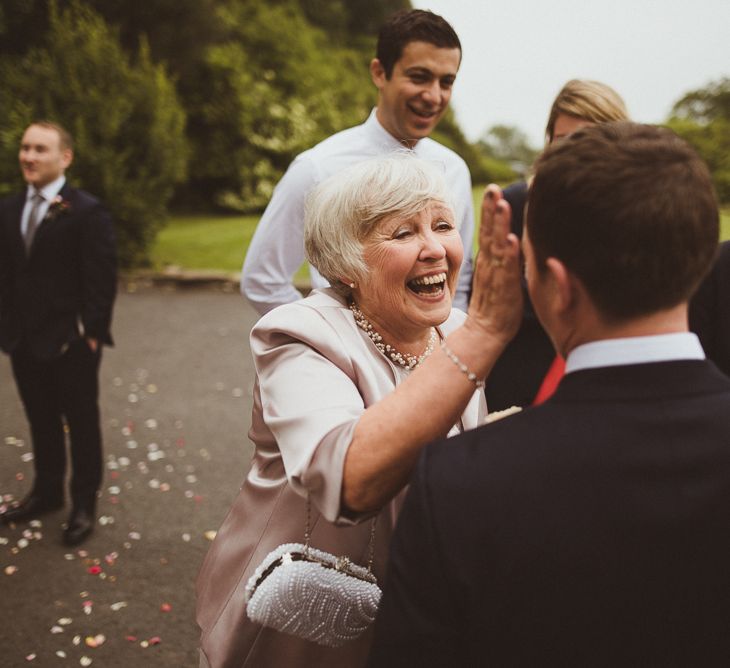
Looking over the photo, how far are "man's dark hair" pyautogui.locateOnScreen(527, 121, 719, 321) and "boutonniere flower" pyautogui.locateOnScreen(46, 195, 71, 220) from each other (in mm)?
3840

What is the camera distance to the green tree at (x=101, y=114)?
10.9m

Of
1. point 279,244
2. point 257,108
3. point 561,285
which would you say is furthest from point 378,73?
point 257,108

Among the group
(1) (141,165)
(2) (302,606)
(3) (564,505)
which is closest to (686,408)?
(3) (564,505)

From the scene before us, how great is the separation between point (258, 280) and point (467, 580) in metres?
2.58

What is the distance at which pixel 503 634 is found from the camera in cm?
118

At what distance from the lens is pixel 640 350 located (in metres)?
1.12

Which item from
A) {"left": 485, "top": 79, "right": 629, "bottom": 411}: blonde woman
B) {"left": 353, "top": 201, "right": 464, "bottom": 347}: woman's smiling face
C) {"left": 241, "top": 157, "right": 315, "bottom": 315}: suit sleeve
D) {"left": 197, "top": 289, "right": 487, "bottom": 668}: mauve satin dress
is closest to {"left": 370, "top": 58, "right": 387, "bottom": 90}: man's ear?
{"left": 241, "top": 157, "right": 315, "bottom": 315}: suit sleeve

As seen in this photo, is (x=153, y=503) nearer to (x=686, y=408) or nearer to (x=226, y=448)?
(x=226, y=448)

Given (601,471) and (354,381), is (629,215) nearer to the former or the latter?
(601,471)

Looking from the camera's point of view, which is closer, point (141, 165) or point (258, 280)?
point (258, 280)

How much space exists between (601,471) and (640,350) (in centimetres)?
21

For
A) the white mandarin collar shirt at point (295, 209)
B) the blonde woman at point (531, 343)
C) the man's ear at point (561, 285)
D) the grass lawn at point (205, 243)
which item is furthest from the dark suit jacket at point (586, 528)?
the grass lawn at point (205, 243)

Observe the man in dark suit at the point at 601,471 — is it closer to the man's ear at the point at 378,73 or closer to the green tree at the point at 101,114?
the man's ear at the point at 378,73

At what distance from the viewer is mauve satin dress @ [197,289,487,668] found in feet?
5.00
